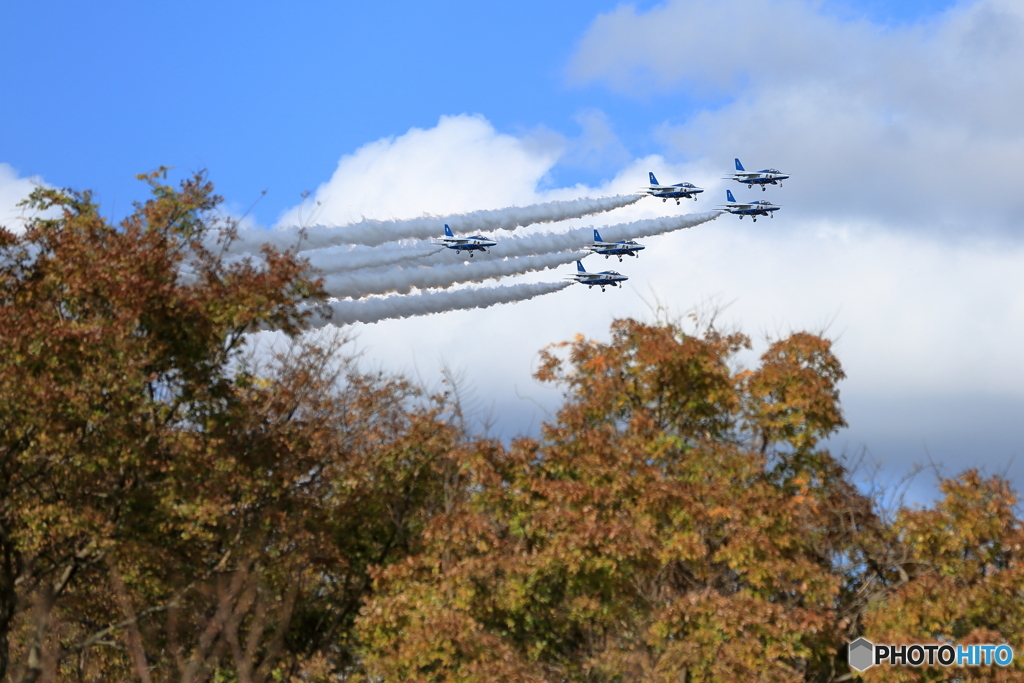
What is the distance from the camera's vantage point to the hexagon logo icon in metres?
17.4

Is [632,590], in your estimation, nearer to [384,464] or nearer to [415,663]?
[415,663]

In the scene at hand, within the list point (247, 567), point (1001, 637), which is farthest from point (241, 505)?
point (1001, 637)

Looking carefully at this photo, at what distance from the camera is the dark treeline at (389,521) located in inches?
651

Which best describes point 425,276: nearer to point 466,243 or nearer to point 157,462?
point 466,243

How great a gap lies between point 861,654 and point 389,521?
8.19 m

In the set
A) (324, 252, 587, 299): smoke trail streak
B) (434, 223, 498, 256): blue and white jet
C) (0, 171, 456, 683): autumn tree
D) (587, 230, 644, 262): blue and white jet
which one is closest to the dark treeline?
(0, 171, 456, 683): autumn tree

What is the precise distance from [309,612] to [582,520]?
5654 mm

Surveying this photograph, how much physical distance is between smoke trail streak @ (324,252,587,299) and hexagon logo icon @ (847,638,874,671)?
23.5m

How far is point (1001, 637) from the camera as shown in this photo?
56.3 ft

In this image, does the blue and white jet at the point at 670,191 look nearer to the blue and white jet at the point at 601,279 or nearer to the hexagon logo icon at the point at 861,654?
the blue and white jet at the point at 601,279

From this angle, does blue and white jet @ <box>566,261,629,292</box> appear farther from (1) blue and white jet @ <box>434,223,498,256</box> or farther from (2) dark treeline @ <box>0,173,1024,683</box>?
(2) dark treeline @ <box>0,173,1024,683</box>

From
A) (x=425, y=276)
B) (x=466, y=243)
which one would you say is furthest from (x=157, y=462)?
(x=466, y=243)

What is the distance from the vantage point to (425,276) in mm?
47125

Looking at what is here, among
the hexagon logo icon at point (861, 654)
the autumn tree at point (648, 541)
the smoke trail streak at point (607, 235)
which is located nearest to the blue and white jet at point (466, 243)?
the smoke trail streak at point (607, 235)
